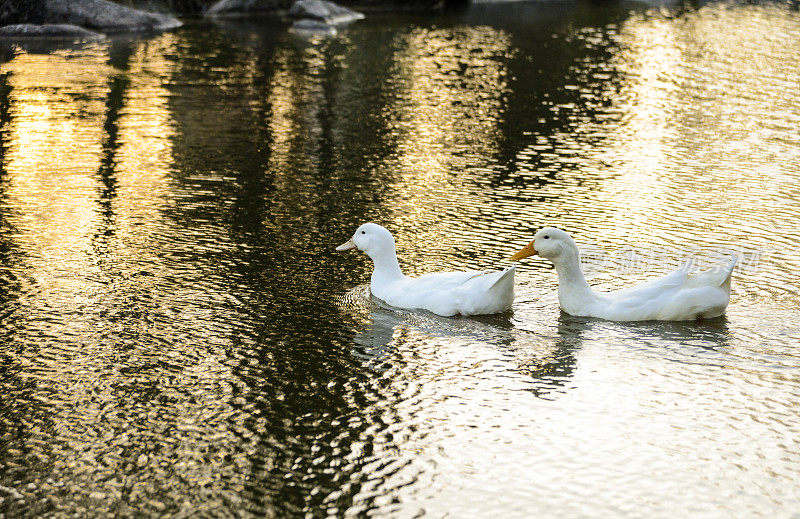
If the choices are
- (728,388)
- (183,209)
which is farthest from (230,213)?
(728,388)

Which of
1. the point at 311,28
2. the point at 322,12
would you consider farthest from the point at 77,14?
the point at 322,12

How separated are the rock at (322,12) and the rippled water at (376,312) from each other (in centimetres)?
1311

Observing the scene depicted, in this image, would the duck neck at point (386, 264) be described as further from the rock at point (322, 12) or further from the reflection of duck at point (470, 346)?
the rock at point (322, 12)

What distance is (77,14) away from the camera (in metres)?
27.1

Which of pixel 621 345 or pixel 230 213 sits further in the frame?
pixel 230 213

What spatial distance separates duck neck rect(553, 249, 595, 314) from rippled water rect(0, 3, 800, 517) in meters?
0.20

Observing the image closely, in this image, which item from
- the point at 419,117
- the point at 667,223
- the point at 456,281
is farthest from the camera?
the point at 419,117

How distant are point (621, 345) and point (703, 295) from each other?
84 centimetres

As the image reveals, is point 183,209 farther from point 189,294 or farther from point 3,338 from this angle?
point 3,338

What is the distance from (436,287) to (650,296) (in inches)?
64.9

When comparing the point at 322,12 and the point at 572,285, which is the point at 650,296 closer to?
the point at 572,285

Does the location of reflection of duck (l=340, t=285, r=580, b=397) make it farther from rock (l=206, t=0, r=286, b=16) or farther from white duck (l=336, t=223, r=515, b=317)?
rock (l=206, t=0, r=286, b=16)

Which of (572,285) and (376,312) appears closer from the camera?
(572,285)

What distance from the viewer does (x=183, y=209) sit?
35.7ft
